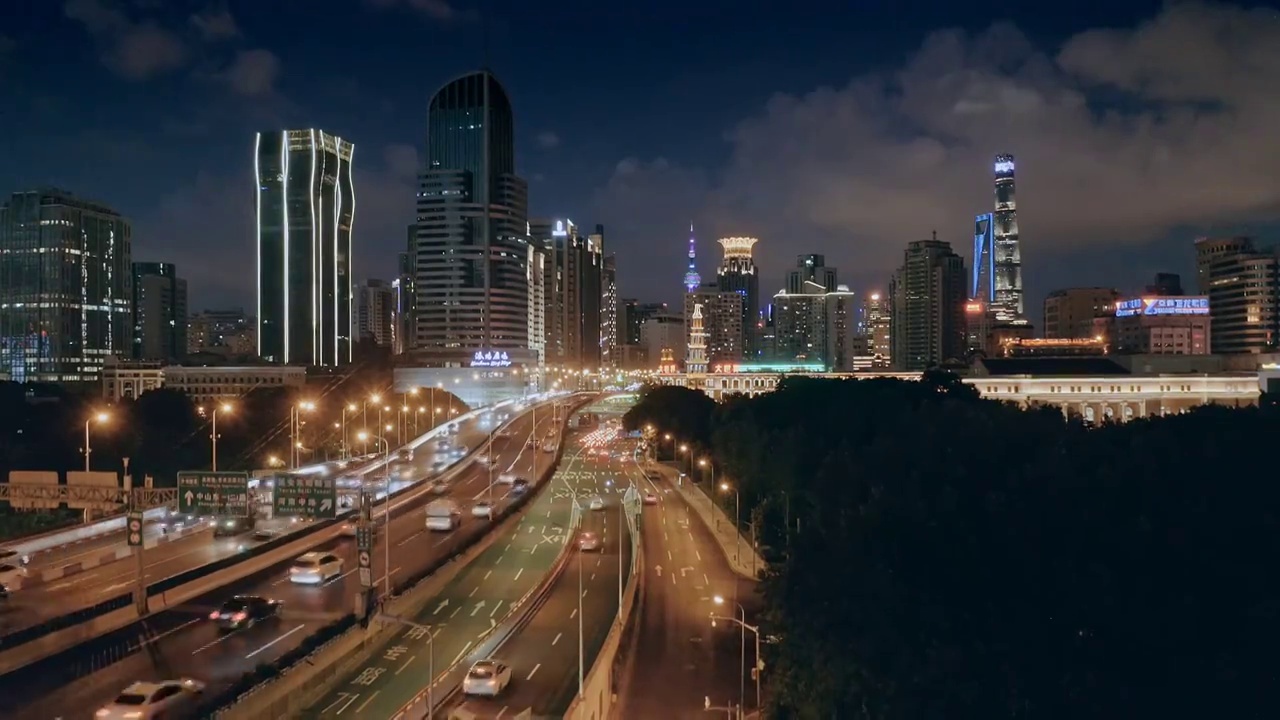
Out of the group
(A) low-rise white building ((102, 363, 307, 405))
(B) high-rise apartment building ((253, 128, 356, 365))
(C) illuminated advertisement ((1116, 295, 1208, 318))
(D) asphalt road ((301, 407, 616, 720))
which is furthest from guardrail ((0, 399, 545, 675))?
(C) illuminated advertisement ((1116, 295, 1208, 318))

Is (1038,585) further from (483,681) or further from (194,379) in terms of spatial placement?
(194,379)

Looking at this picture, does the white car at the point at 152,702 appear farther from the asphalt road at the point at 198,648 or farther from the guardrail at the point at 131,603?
the guardrail at the point at 131,603

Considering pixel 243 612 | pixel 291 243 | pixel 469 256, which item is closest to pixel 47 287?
pixel 291 243

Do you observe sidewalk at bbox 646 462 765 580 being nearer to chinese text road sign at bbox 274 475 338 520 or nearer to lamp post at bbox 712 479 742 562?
lamp post at bbox 712 479 742 562

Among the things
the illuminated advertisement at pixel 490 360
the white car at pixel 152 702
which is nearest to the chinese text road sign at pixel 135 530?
the white car at pixel 152 702

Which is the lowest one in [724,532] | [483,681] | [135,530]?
[724,532]
